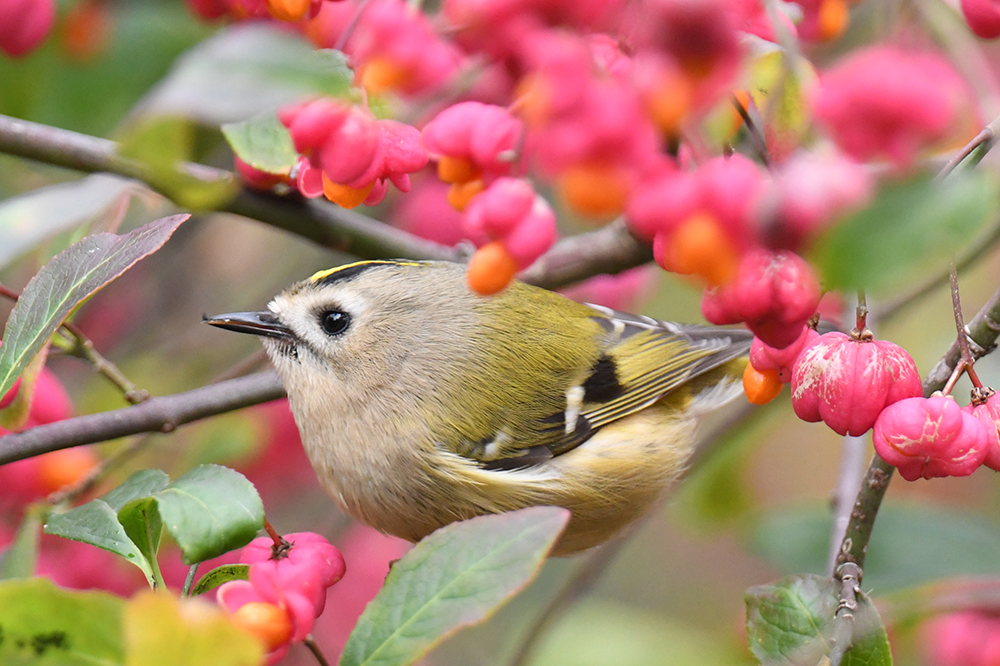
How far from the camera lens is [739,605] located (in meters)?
2.40

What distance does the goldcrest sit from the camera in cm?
139

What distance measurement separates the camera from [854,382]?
30.1 inches

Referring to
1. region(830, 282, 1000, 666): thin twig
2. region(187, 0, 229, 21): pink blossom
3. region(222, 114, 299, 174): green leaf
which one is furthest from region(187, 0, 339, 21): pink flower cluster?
region(830, 282, 1000, 666): thin twig

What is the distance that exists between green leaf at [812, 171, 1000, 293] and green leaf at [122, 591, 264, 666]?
0.38m

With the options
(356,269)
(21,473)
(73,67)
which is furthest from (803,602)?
(73,67)

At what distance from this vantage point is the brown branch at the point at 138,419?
1.05m

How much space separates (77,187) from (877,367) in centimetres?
87

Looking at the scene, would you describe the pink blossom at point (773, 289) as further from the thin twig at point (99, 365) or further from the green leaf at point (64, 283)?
the thin twig at point (99, 365)

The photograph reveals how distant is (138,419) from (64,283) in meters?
0.22

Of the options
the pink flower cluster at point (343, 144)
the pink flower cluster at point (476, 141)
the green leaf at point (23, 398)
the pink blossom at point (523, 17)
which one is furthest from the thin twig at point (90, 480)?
the pink blossom at point (523, 17)

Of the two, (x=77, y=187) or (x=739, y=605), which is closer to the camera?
(x=77, y=187)

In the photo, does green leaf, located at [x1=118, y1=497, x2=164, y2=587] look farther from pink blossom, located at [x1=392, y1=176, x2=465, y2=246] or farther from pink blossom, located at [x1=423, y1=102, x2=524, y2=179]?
pink blossom, located at [x1=392, y1=176, x2=465, y2=246]

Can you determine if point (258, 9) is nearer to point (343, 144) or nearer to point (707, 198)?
point (343, 144)

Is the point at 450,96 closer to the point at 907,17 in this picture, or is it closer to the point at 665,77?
the point at 665,77
